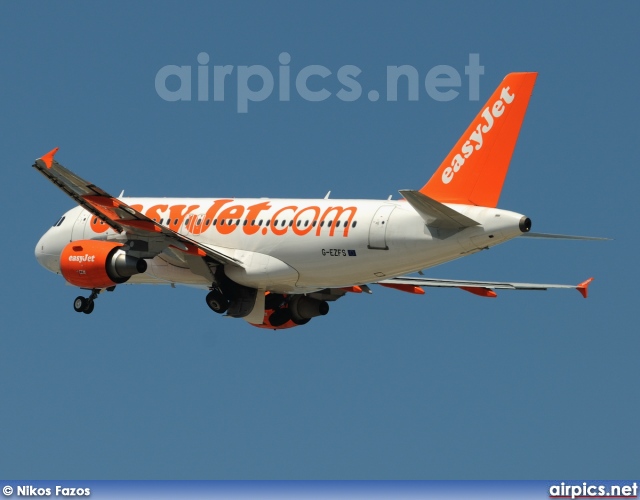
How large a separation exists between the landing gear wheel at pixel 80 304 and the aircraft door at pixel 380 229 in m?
13.2

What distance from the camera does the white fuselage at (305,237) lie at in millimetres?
71000

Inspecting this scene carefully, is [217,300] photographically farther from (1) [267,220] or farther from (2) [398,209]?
(2) [398,209]

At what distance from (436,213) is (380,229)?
3224 millimetres

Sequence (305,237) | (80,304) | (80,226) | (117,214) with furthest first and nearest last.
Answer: (80,226) < (80,304) < (305,237) < (117,214)

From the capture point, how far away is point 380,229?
72500mm

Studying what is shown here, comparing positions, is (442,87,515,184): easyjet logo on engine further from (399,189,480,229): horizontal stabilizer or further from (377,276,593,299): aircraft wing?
(377,276,593,299): aircraft wing

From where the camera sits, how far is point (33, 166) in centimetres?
7138

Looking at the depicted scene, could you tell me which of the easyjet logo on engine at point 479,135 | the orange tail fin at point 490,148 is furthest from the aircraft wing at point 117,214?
the orange tail fin at point 490,148

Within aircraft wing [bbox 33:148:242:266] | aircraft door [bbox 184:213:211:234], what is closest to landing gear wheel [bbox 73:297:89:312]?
aircraft wing [bbox 33:148:242:266]

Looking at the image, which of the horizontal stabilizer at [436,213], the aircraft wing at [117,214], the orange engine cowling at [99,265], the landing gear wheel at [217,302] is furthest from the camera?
the landing gear wheel at [217,302]

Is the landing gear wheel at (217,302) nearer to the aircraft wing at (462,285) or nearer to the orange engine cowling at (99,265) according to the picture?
the orange engine cowling at (99,265)

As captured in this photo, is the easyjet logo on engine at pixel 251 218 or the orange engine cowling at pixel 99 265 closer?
the easyjet logo on engine at pixel 251 218

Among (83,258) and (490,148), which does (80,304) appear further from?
(490,148)

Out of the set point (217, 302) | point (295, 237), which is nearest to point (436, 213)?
point (295, 237)
